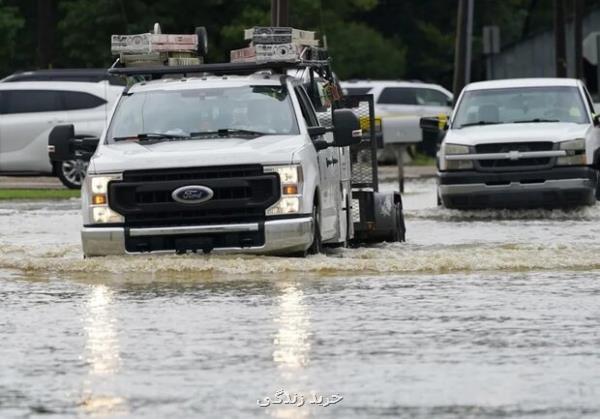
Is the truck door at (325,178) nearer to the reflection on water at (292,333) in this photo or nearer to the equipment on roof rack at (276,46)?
the equipment on roof rack at (276,46)

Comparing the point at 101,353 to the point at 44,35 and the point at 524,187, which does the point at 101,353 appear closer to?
the point at 524,187

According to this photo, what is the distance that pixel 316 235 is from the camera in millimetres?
18000

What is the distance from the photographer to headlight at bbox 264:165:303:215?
56.9 ft

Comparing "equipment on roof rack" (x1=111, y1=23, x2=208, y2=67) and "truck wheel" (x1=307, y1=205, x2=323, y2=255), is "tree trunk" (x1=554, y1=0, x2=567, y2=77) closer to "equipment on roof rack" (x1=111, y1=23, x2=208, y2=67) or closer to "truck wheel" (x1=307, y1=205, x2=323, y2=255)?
"equipment on roof rack" (x1=111, y1=23, x2=208, y2=67)

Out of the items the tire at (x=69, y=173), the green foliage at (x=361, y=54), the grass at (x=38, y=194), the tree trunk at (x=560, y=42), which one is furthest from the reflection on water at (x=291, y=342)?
the green foliage at (x=361, y=54)

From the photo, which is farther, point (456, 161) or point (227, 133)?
point (456, 161)

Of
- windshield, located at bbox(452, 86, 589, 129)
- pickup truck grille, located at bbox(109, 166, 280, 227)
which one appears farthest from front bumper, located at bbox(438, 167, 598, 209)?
pickup truck grille, located at bbox(109, 166, 280, 227)

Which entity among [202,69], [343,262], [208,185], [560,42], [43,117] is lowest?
[43,117]

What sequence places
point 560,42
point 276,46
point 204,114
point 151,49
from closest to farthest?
point 204,114
point 276,46
point 151,49
point 560,42

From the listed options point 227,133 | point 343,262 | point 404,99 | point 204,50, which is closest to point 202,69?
→ point 227,133

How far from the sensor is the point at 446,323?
13102 millimetres

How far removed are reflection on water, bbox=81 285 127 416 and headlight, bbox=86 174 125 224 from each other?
1.29 metres

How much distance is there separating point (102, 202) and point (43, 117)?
20146 mm

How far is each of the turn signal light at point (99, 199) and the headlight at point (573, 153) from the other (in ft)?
31.4
